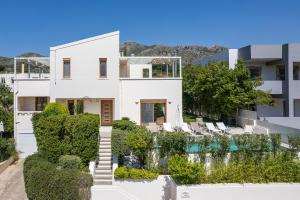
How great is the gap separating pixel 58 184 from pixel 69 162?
2.34 metres

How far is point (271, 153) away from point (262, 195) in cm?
353

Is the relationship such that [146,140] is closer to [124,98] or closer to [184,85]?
[124,98]

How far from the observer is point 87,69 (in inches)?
1241

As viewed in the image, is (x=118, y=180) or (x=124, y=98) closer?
(x=118, y=180)

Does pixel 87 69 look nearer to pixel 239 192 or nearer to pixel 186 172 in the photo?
pixel 186 172

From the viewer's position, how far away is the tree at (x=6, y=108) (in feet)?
123

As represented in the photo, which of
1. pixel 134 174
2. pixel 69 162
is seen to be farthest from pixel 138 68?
pixel 134 174

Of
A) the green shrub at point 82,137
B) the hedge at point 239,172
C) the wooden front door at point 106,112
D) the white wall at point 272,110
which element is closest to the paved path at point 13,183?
the green shrub at point 82,137

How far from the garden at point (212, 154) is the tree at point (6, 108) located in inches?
789

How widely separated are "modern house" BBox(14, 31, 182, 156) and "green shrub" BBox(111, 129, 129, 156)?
947 cm

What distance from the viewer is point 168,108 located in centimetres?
3247

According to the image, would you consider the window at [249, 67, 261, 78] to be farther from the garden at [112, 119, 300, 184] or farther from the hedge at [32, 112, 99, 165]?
the hedge at [32, 112, 99, 165]

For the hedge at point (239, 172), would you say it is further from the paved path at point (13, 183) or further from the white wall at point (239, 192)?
the paved path at point (13, 183)

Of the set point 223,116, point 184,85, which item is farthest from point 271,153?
point 184,85
